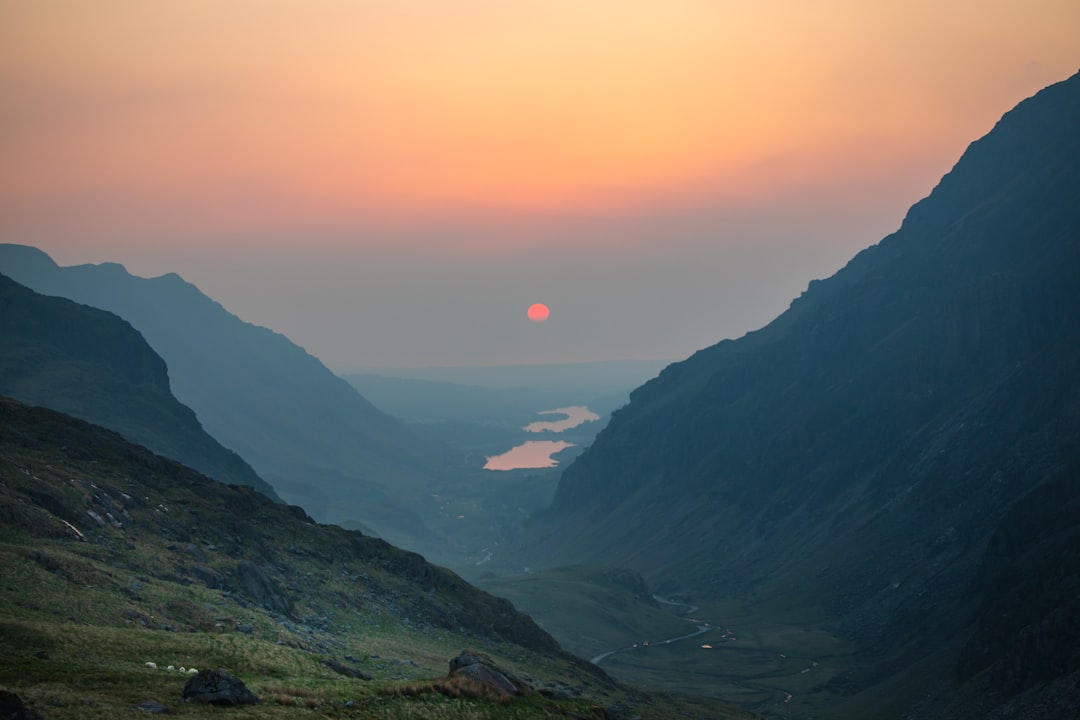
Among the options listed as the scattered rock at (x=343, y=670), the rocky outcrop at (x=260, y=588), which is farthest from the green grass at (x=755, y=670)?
the scattered rock at (x=343, y=670)

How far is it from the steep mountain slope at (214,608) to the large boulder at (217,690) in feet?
2.43

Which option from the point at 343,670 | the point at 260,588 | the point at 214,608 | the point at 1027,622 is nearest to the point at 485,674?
the point at 343,670

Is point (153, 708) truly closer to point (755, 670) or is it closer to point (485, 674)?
point (485, 674)

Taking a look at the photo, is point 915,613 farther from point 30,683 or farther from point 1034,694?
point 30,683

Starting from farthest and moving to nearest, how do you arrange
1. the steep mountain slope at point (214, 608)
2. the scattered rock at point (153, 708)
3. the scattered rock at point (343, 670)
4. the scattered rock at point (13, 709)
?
the scattered rock at point (343, 670) < the steep mountain slope at point (214, 608) < the scattered rock at point (153, 708) < the scattered rock at point (13, 709)

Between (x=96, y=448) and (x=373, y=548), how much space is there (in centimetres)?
3512

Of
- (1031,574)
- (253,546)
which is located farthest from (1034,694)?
(253,546)

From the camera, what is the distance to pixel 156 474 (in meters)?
110

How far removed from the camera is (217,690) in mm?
38594

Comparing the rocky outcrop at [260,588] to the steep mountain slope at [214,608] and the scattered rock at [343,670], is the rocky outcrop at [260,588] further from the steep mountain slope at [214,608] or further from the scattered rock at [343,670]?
the scattered rock at [343,670]

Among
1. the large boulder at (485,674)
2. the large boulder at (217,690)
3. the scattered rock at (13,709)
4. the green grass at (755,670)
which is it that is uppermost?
the scattered rock at (13,709)

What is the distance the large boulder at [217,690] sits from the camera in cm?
3825

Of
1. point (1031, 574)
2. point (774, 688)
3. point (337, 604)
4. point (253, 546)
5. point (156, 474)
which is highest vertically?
point (156, 474)

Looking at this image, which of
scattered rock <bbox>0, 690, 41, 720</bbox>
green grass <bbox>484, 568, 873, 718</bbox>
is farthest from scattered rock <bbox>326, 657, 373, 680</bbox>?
green grass <bbox>484, 568, 873, 718</bbox>
